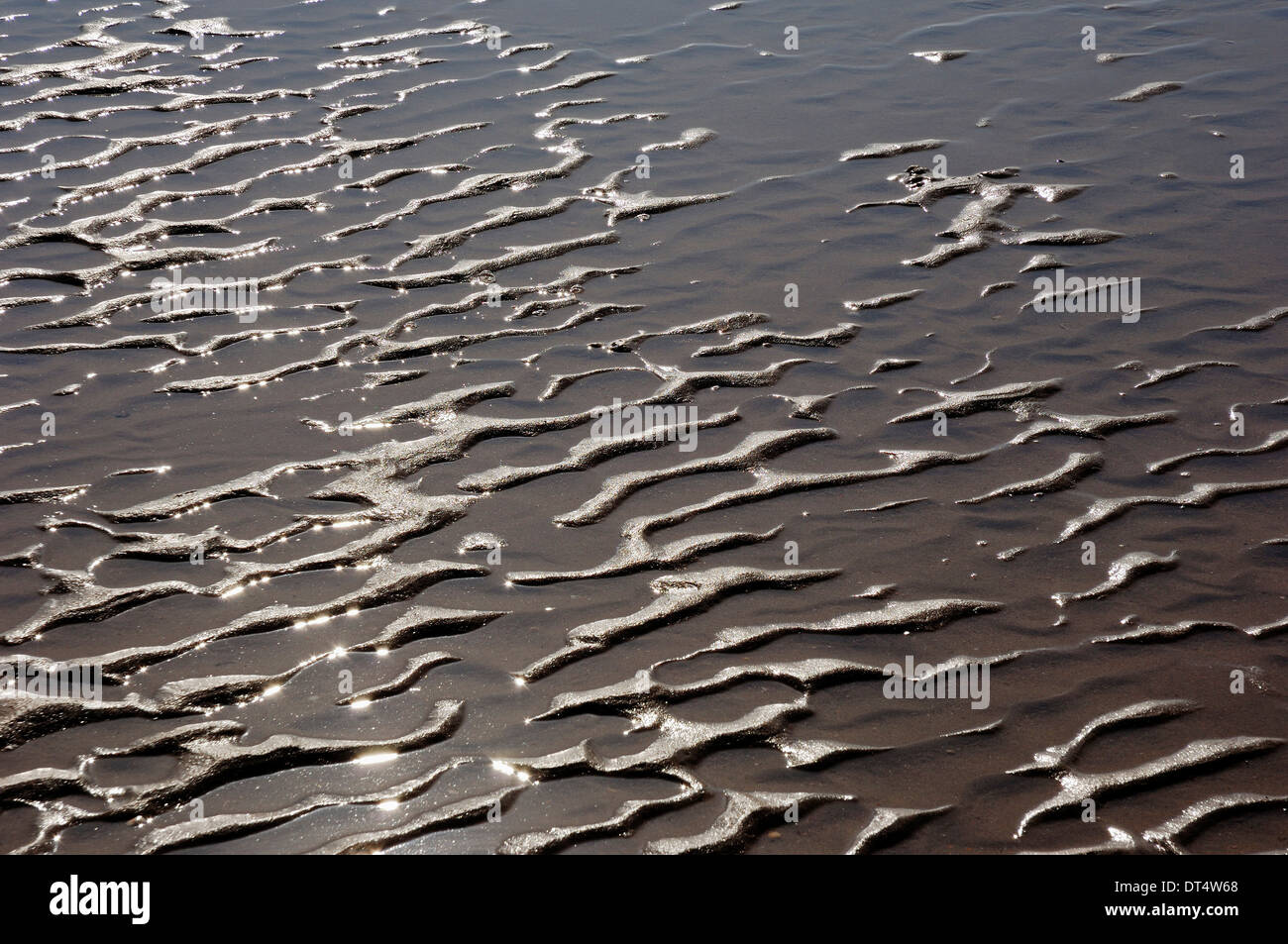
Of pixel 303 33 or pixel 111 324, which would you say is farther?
pixel 303 33

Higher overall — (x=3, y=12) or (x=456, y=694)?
(x=3, y=12)

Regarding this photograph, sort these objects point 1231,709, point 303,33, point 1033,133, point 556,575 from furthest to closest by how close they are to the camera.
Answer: point 303,33 < point 1033,133 < point 556,575 < point 1231,709

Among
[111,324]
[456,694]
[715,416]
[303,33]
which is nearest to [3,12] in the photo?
[303,33]
